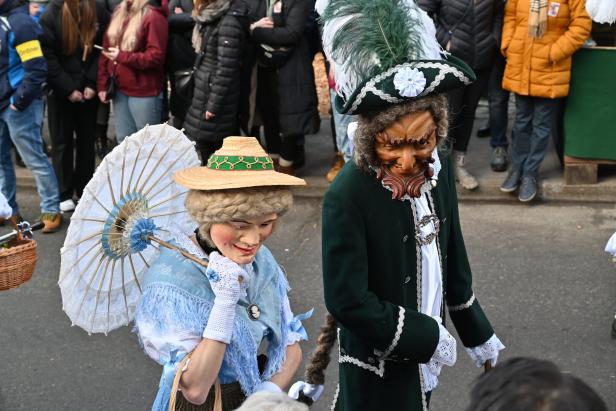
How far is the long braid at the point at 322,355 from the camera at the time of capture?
345 centimetres

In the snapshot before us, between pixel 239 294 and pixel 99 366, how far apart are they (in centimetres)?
279

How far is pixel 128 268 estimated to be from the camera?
3363 mm

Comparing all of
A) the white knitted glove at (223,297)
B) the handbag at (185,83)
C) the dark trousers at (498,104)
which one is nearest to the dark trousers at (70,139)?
the handbag at (185,83)

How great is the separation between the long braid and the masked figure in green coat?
0.09m

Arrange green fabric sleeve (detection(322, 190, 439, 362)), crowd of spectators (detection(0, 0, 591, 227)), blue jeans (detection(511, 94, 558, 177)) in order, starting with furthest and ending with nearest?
blue jeans (detection(511, 94, 558, 177)) → crowd of spectators (detection(0, 0, 591, 227)) → green fabric sleeve (detection(322, 190, 439, 362))

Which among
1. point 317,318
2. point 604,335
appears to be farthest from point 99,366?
point 604,335

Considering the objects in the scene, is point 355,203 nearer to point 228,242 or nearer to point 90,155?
point 228,242

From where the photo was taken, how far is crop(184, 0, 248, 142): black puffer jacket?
24.0 feet

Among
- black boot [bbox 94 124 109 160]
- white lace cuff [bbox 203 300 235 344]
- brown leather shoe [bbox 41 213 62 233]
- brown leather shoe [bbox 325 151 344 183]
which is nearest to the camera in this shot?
white lace cuff [bbox 203 300 235 344]

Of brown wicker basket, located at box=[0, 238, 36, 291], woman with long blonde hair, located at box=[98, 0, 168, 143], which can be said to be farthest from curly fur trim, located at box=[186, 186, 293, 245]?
woman with long blonde hair, located at box=[98, 0, 168, 143]

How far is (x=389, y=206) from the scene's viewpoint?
3199 mm

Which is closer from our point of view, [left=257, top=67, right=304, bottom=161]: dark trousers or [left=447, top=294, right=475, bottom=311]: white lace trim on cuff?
[left=447, top=294, right=475, bottom=311]: white lace trim on cuff

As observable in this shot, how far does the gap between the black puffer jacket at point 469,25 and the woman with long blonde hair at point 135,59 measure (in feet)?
7.05

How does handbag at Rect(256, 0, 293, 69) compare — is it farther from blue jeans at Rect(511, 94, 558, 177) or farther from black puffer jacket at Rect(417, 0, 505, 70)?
blue jeans at Rect(511, 94, 558, 177)
